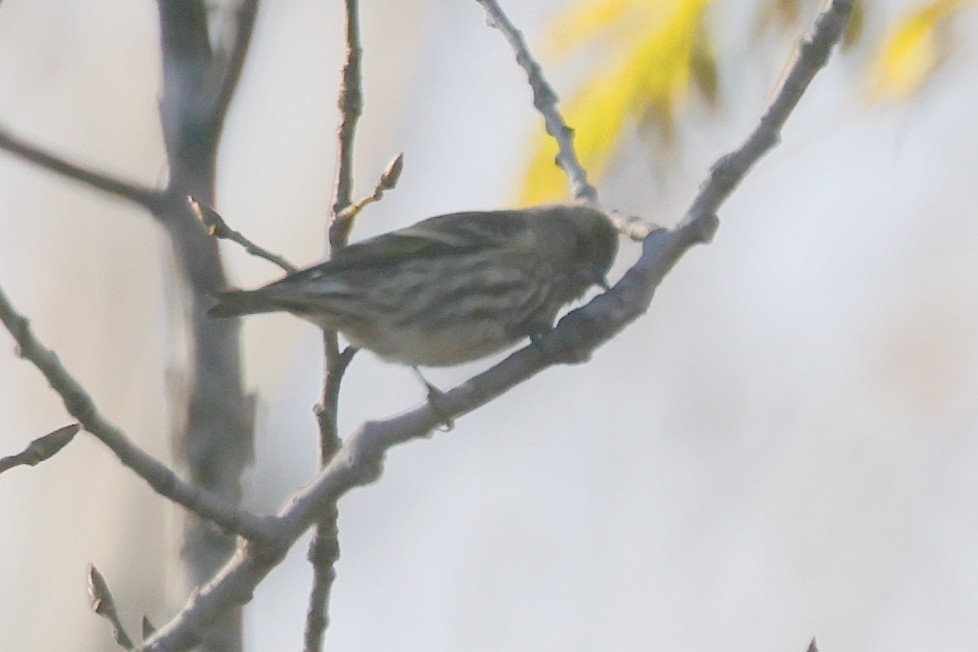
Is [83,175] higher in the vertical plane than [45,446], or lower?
higher

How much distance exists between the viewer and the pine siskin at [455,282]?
14.8ft

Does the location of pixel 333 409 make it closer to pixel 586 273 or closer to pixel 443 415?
pixel 443 415

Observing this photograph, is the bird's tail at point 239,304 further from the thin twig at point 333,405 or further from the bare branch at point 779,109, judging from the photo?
the bare branch at point 779,109

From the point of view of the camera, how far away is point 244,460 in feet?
11.0

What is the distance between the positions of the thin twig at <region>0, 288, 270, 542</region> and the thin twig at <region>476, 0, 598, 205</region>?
186 cm

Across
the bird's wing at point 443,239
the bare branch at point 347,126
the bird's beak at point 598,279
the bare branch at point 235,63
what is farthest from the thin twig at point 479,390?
the bird's beak at point 598,279

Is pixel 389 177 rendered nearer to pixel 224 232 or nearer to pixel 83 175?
pixel 224 232

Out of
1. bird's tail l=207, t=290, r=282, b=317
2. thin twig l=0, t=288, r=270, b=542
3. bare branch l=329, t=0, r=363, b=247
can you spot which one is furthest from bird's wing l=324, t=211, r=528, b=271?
thin twig l=0, t=288, r=270, b=542

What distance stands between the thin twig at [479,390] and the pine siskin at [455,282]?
0.65 meters

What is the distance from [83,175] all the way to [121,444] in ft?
3.08

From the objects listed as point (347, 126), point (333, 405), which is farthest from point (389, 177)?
point (333, 405)

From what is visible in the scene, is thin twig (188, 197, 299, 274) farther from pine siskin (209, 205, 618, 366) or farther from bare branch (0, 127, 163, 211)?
pine siskin (209, 205, 618, 366)

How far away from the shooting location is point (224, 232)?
364 cm

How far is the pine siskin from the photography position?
4504 mm
